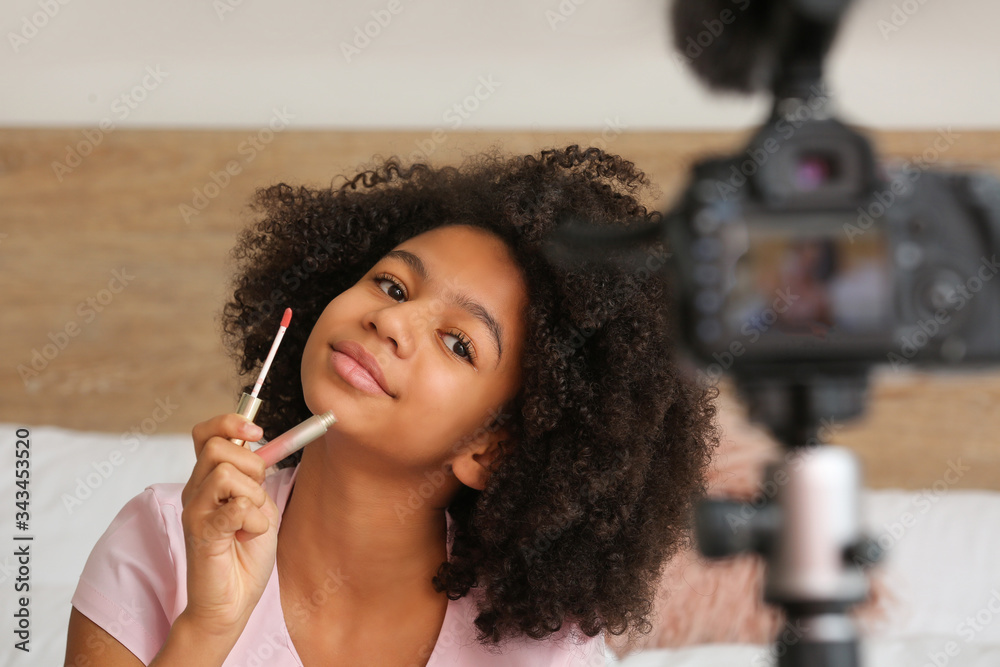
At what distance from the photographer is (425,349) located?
90cm

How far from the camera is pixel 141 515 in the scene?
3.53ft

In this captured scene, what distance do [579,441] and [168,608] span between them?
1.59 ft

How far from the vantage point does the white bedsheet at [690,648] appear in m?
1.26

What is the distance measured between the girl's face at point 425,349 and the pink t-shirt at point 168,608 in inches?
8.5

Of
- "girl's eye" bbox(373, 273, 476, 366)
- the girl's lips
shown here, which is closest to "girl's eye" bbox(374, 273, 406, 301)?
"girl's eye" bbox(373, 273, 476, 366)

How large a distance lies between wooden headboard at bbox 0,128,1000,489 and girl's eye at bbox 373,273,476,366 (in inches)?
35.9

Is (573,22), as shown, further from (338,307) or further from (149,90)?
(338,307)

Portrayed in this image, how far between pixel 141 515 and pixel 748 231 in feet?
2.98

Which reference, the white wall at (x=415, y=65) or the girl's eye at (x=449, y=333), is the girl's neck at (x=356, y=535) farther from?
the white wall at (x=415, y=65)

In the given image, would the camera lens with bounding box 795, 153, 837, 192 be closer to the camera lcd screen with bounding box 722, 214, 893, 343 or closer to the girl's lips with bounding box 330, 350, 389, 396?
the camera lcd screen with bounding box 722, 214, 893, 343

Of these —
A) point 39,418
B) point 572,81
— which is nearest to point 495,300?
point 572,81

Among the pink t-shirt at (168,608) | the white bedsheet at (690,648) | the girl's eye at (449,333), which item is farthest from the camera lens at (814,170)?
the white bedsheet at (690,648)

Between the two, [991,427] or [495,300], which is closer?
[495,300]

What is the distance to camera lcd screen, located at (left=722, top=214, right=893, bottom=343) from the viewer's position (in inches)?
14.1
